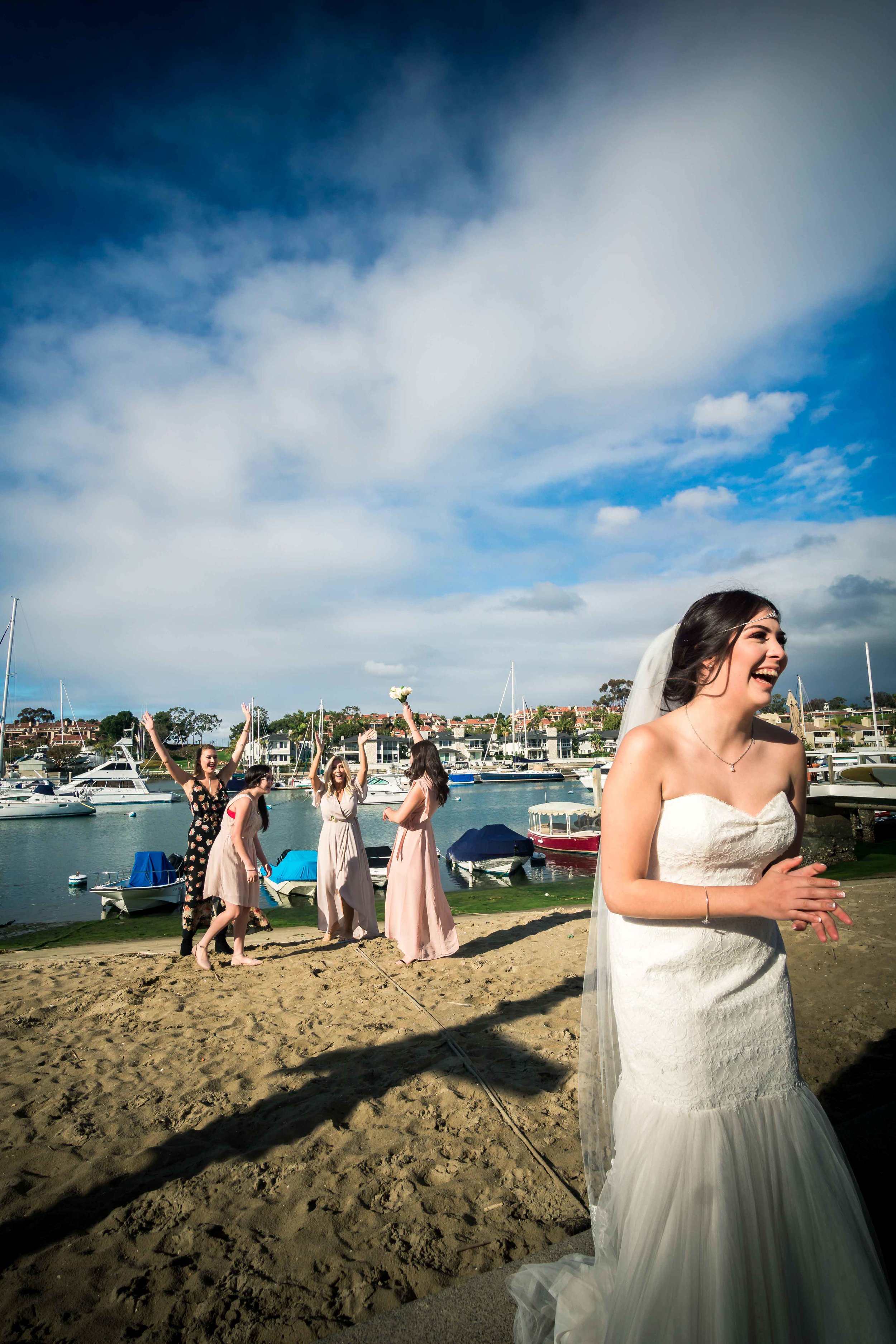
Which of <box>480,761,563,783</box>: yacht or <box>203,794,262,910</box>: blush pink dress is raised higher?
<box>203,794,262,910</box>: blush pink dress

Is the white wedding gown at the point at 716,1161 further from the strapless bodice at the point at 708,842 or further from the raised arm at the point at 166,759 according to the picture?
the raised arm at the point at 166,759

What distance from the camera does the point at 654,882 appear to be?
1.82m

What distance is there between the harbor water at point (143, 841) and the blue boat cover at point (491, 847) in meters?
0.73

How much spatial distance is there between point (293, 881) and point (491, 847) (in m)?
7.60

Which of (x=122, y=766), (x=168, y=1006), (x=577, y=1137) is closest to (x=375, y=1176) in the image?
(x=577, y=1137)

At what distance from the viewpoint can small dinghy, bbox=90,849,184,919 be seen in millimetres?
15781

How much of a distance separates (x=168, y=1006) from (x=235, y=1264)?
339 centimetres

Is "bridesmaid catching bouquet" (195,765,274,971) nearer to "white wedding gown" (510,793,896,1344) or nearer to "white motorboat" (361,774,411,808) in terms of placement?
"white wedding gown" (510,793,896,1344)

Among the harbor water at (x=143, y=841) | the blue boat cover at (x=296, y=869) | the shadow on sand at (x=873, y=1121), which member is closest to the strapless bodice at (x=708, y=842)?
the shadow on sand at (x=873, y=1121)

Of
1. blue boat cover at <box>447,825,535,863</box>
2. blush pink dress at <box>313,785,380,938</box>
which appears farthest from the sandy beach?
blue boat cover at <box>447,825,535,863</box>

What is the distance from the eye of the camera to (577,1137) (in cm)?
331

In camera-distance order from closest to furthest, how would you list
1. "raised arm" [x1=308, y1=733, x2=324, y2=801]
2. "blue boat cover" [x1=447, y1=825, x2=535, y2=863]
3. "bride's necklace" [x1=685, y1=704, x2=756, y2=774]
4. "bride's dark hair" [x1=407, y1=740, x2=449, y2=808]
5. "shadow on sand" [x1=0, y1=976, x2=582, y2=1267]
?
"bride's necklace" [x1=685, y1=704, x2=756, y2=774] < "shadow on sand" [x1=0, y1=976, x2=582, y2=1267] < "bride's dark hair" [x1=407, y1=740, x2=449, y2=808] < "raised arm" [x1=308, y1=733, x2=324, y2=801] < "blue boat cover" [x1=447, y1=825, x2=535, y2=863]

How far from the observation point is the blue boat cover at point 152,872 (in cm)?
1606

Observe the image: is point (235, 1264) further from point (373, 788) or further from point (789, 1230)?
point (373, 788)
